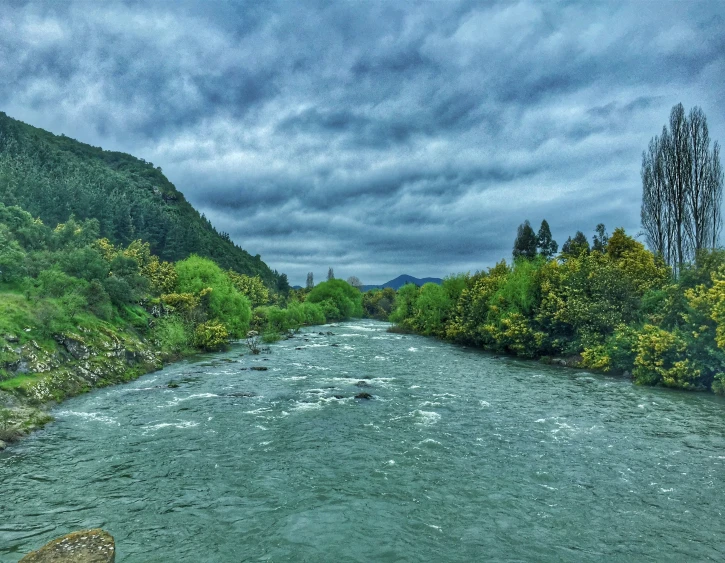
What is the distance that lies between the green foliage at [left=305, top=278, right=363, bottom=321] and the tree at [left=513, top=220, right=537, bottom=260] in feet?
207

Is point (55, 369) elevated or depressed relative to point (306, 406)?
elevated

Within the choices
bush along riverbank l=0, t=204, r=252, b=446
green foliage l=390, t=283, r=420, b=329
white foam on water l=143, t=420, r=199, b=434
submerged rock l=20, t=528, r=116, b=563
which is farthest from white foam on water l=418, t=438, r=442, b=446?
green foliage l=390, t=283, r=420, b=329

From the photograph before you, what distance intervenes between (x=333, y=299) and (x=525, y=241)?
69.5m

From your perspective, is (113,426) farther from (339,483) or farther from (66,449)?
(339,483)

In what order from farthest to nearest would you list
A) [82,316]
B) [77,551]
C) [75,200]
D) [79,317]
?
[75,200] → [82,316] → [79,317] → [77,551]

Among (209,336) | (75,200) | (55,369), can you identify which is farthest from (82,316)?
(75,200)

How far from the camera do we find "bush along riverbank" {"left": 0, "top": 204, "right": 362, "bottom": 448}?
2922cm

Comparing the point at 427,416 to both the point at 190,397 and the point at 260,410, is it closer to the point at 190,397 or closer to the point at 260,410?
the point at 260,410

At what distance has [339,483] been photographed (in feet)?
57.2

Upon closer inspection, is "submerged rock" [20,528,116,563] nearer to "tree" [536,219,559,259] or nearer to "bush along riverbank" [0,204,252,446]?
"bush along riverbank" [0,204,252,446]

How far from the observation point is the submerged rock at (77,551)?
955 centimetres

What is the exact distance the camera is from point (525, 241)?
5507 inches

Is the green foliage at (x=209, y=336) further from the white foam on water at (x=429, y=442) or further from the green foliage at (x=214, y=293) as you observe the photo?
the white foam on water at (x=429, y=442)

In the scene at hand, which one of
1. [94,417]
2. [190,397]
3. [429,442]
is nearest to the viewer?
[429,442]
